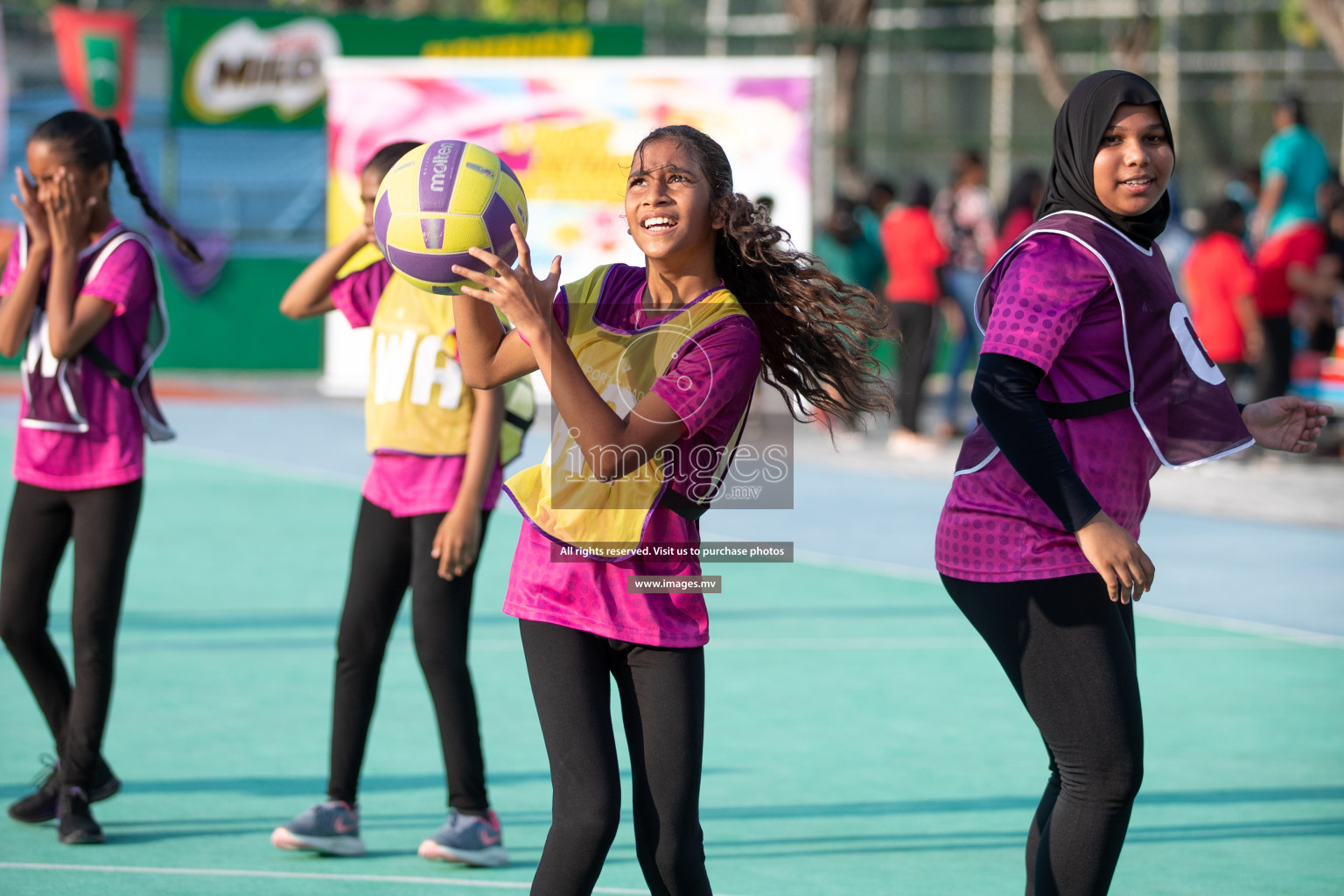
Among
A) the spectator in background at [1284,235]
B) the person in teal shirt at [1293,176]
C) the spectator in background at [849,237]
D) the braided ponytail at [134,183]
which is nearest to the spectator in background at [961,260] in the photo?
the spectator in background at [849,237]

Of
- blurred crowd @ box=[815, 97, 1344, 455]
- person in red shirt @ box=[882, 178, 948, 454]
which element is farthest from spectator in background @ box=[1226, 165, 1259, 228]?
person in red shirt @ box=[882, 178, 948, 454]

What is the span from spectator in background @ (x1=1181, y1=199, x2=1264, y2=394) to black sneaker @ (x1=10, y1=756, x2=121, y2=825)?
9.65m


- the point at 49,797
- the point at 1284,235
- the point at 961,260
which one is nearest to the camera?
the point at 49,797

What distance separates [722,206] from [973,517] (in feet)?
2.81

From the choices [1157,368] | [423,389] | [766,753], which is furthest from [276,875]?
[1157,368]

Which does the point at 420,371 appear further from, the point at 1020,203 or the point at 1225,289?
the point at 1020,203

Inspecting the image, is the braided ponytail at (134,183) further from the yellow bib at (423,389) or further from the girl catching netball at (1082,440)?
the girl catching netball at (1082,440)

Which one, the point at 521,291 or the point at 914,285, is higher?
the point at 521,291

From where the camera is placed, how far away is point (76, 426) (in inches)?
192

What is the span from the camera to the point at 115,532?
16.1 ft

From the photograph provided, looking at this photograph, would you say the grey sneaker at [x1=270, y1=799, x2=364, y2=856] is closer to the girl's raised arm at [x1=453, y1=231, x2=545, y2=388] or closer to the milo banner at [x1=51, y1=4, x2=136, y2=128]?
the girl's raised arm at [x1=453, y1=231, x2=545, y2=388]

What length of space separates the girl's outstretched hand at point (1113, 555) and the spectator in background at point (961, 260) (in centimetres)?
1041

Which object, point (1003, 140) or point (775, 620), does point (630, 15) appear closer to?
point (1003, 140)

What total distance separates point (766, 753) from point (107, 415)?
2543mm
